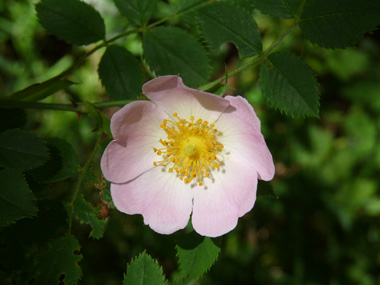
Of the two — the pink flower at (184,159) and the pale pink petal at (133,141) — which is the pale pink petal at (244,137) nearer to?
the pink flower at (184,159)

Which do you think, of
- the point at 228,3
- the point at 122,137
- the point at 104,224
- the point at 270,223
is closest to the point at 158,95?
the point at 122,137

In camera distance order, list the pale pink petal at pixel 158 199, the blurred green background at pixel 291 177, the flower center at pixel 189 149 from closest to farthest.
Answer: the pale pink petal at pixel 158 199 < the flower center at pixel 189 149 < the blurred green background at pixel 291 177

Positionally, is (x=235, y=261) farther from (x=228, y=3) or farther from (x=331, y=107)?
(x=228, y=3)

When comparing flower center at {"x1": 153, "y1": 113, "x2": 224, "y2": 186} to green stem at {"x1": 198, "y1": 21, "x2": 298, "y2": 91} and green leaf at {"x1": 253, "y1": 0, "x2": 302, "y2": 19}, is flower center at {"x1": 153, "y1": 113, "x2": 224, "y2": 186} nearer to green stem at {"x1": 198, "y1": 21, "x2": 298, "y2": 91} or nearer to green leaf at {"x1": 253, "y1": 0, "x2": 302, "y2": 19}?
green stem at {"x1": 198, "y1": 21, "x2": 298, "y2": 91}

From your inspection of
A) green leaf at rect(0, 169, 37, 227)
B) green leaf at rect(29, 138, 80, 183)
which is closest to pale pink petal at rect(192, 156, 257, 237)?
green leaf at rect(29, 138, 80, 183)

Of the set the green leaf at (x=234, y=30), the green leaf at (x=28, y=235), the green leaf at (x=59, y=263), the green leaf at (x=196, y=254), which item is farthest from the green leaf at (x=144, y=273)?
the green leaf at (x=234, y=30)

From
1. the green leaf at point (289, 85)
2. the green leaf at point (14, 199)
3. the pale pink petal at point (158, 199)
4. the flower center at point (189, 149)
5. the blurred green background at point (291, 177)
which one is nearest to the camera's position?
the green leaf at point (14, 199)
